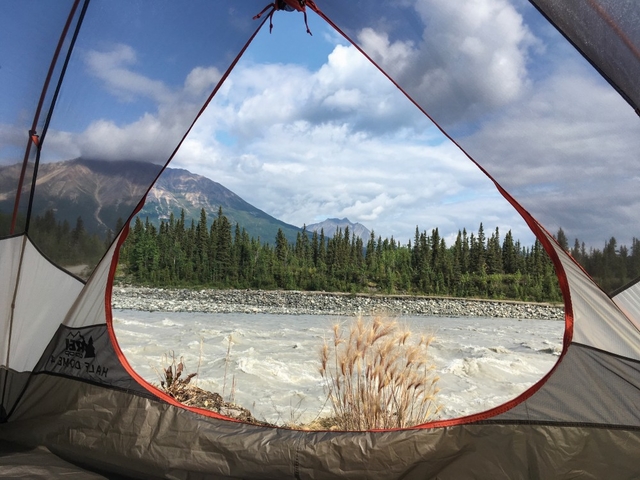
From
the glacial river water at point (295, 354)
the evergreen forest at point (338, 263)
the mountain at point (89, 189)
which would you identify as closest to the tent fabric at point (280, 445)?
the mountain at point (89, 189)

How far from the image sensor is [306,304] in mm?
20031

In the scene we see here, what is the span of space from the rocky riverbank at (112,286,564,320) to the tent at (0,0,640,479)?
16.2 meters

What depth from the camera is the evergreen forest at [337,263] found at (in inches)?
802

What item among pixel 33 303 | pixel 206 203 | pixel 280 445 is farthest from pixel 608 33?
pixel 206 203

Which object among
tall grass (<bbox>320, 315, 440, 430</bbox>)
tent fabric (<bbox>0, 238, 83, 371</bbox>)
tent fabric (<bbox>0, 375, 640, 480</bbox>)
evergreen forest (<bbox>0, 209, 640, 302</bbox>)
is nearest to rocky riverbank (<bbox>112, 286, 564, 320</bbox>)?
evergreen forest (<bbox>0, 209, 640, 302</bbox>)

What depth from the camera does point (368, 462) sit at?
2.03 metres

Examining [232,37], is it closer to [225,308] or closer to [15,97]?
[15,97]

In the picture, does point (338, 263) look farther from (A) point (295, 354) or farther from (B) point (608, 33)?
(B) point (608, 33)

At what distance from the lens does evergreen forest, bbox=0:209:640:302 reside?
2036 cm

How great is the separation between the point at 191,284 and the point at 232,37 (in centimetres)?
2033

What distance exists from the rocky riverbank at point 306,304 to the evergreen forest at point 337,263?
48 centimetres

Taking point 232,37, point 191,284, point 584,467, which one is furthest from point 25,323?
point 191,284

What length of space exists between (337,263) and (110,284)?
1890 centimetres

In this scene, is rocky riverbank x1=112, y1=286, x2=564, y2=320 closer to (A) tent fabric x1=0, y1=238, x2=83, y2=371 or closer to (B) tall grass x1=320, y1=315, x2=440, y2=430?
(B) tall grass x1=320, y1=315, x2=440, y2=430
